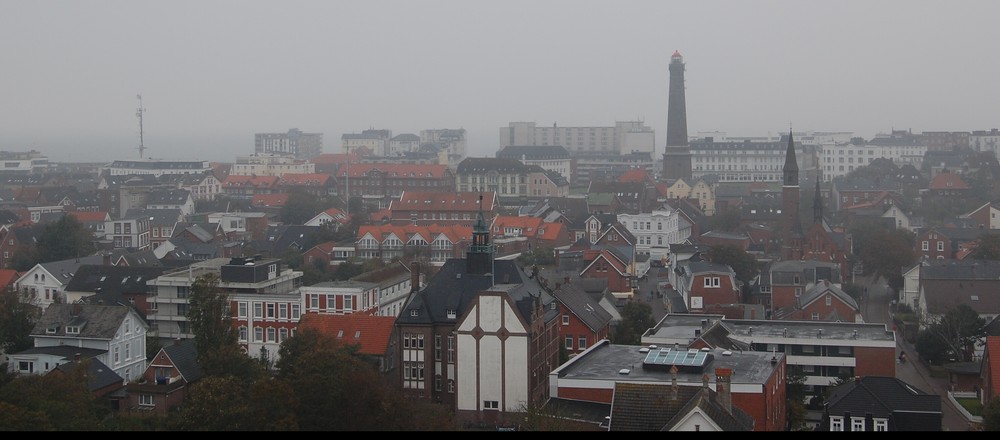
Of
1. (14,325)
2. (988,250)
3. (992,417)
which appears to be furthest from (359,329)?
(988,250)

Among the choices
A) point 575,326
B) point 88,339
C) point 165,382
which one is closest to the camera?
point 165,382

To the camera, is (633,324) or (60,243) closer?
(633,324)

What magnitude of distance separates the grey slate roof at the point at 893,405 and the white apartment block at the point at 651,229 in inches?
864

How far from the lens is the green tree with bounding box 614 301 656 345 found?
1925cm

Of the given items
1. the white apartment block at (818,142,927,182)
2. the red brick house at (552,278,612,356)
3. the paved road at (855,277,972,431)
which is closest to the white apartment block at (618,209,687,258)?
the paved road at (855,277,972,431)

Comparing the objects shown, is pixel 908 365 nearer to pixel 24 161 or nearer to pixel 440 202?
pixel 440 202

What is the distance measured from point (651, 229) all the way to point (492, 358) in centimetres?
2150

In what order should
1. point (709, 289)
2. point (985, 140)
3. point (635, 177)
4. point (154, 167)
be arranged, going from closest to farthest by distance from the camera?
1. point (709, 289)
2. point (635, 177)
3. point (154, 167)
4. point (985, 140)

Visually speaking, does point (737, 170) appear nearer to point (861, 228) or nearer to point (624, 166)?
point (624, 166)

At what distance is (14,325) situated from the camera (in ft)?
60.6

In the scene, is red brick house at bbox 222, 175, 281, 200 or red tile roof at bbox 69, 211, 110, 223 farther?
red brick house at bbox 222, 175, 281, 200

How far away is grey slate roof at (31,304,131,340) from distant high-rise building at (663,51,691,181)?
151 feet

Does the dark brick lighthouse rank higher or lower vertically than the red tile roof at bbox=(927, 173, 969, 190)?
higher

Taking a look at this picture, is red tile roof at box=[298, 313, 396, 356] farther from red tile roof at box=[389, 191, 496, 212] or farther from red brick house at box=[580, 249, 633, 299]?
red tile roof at box=[389, 191, 496, 212]
